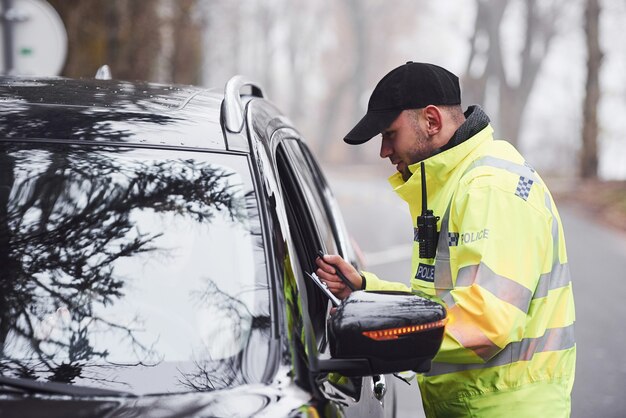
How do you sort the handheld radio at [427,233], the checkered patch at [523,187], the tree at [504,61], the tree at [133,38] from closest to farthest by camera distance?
1. the checkered patch at [523,187]
2. the handheld radio at [427,233]
3. the tree at [133,38]
4. the tree at [504,61]

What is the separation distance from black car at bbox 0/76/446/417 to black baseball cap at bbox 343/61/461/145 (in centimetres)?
30

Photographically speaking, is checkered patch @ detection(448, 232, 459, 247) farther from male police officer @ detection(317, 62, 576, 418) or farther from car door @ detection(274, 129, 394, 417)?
car door @ detection(274, 129, 394, 417)

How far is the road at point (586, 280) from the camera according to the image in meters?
7.11

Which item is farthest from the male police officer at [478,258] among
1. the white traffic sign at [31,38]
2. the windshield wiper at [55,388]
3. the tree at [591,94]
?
the tree at [591,94]

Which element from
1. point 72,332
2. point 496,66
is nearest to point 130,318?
point 72,332

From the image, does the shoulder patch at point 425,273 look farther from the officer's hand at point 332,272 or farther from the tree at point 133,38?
the tree at point 133,38

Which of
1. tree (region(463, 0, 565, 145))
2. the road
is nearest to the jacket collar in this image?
the road

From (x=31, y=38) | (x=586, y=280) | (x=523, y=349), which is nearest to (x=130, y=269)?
(x=523, y=349)

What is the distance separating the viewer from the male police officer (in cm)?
277

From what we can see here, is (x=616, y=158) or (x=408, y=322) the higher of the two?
(x=616, y=158)

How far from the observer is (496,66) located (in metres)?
40.6

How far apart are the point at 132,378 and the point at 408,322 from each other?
637 millimetres

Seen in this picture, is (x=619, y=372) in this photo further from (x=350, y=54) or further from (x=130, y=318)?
(x=350, y=54)

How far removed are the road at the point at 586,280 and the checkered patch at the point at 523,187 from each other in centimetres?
375
